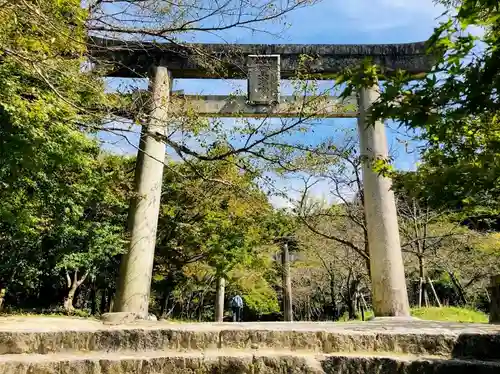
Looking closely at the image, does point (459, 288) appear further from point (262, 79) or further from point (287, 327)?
point (287, 327)

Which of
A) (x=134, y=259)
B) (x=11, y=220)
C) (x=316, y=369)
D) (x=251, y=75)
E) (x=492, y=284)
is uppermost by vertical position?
(x=251, y=75)

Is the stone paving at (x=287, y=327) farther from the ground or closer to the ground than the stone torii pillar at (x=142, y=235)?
closer to the ground

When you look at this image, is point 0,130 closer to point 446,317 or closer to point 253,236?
point 253,236

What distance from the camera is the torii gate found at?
751cm

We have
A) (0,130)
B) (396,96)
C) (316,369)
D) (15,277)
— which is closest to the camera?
(396,96)

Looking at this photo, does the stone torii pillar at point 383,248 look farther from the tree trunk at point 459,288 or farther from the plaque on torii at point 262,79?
the tree trunk at point 459,288

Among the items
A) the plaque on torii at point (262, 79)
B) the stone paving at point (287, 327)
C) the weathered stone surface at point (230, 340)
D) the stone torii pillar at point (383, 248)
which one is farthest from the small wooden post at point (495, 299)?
the plaque on torii at point (262, 79)

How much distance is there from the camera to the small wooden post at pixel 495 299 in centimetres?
466

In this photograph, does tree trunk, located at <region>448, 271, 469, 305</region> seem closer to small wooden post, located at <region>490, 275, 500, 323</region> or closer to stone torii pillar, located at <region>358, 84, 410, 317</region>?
stone torii pillar, located at <region>358, 84, 410, 317</region>

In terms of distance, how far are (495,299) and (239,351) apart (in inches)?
135

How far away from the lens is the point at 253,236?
42.6 ft

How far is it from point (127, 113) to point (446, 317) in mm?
10613

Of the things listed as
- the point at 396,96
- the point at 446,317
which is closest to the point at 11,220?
the point at 396,96

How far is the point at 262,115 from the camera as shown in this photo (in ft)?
22.7
